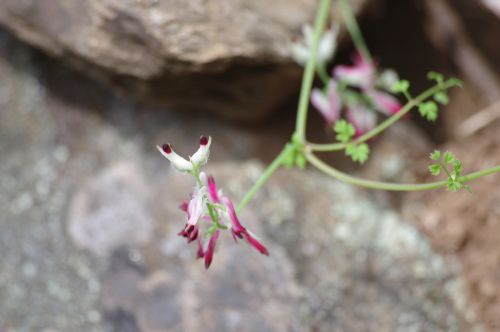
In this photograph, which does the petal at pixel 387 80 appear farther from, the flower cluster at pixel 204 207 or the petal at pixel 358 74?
the flower cluster at pixel 204 207

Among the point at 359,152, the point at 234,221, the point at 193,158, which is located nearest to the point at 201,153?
the point at 193,158

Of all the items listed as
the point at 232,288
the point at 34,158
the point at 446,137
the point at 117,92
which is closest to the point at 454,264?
the point at 446,137

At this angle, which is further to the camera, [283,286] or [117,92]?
[117,92]

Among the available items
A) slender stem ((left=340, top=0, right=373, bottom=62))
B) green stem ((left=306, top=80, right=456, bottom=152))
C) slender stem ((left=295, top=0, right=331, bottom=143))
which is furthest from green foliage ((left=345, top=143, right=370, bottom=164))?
slender stem ((left=340, top=0, right=373, bottom=62))

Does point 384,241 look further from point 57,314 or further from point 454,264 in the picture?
point 57,314

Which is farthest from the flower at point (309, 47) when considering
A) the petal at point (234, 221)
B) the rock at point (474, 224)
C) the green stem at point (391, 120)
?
the petal at point (234, 221)

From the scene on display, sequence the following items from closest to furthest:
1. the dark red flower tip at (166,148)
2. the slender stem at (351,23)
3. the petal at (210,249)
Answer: the dark red flower tip at (166,148), the petal at (210,249), the slender stem at (351,23)

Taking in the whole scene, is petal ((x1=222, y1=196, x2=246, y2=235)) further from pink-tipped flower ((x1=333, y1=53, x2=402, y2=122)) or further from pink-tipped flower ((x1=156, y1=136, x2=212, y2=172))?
pink-tipped flower ((x1=333, y1=53, x2=402, y2=122))
